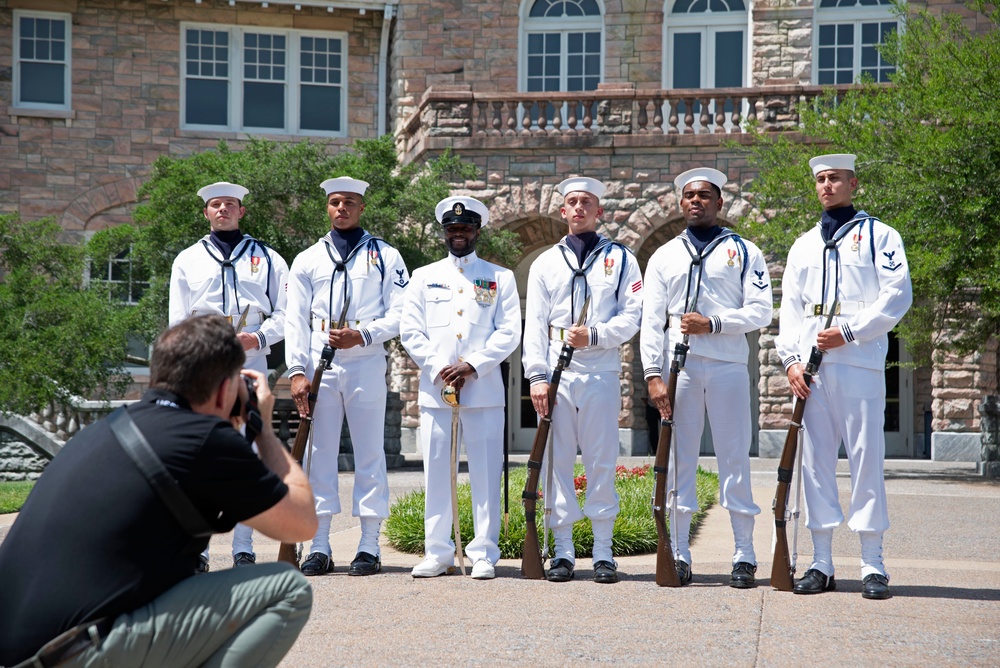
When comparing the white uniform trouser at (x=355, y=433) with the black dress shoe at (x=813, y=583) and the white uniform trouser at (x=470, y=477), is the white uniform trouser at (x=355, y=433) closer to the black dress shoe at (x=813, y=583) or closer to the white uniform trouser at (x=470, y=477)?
the white uniform trouser at (x=470, y=477)

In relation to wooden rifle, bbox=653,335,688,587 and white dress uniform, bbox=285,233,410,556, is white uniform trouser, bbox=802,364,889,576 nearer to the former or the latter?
wooden rifle, bbox=653,335,688,587

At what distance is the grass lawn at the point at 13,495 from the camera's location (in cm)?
1053

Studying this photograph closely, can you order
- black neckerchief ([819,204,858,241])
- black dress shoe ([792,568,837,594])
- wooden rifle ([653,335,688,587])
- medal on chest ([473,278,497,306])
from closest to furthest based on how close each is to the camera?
1. black dress shoe ([792,568,837,594])
2. wooden rifle ([653,335,688,587])
3. black neckerchief ([819,204,858,241])
4. medal on chest ([473,278,497,306])

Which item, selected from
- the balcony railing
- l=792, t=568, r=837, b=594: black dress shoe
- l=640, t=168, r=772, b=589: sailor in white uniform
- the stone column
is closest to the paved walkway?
l=792, t=568, r=837, b=594: black dress shoe

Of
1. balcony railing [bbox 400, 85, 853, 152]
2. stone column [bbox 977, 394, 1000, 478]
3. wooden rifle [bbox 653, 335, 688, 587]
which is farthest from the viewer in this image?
balcony railing [bbox 400, 85, 853, 152]

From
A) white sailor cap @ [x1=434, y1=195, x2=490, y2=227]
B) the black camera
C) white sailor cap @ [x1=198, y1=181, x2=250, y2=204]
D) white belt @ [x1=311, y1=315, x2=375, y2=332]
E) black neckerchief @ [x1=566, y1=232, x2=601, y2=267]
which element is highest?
white sailor cap @ [x1=198, y1=181, x2=250, y2=204]

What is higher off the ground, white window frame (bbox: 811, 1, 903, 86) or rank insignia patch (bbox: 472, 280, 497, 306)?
white window frame (bbox: 811, 1, 903, 86)

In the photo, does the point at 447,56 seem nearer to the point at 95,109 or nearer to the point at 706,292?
the point at 95,109

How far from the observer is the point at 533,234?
821 inches

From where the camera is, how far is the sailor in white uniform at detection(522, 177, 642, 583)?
6.72 metres

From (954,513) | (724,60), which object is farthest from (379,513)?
(724,60)

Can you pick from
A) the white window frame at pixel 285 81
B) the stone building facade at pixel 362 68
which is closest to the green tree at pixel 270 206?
the stone building facade at pixel 362 68

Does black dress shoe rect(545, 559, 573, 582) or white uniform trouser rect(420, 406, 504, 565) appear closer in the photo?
black dress shoe rect(545, 559, 573, 582)

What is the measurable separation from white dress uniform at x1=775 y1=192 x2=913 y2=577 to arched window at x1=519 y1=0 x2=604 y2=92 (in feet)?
50.3
